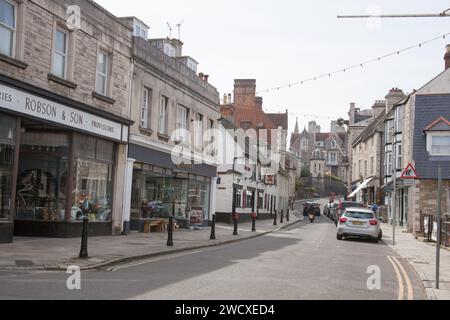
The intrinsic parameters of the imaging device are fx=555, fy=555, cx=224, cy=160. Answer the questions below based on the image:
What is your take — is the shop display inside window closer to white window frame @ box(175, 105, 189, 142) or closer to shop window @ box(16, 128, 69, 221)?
shop window @ box(16, 128, 69, 221)

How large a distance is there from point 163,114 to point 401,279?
1585 cm

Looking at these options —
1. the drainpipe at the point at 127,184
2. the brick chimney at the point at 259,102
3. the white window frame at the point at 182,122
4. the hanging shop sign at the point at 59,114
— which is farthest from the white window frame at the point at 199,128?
the brick chimney at the point at 259,102

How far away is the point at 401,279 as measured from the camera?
12.7 m

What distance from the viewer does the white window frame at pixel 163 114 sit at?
25.6 metres

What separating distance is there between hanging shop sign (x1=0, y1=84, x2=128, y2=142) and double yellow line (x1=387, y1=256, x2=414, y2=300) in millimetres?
10950

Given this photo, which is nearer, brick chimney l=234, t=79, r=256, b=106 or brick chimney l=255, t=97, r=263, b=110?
brick chimney l=234, t=79, r=256, b=106

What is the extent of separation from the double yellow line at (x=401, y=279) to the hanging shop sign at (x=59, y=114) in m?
10.9

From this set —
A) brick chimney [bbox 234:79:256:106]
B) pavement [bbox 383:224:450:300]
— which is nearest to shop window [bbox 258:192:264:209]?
brick chimney [bbox 234:79:256:106]

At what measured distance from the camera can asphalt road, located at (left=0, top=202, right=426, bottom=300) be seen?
9.11m

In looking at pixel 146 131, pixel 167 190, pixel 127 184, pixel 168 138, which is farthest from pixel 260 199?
pixel 127 184

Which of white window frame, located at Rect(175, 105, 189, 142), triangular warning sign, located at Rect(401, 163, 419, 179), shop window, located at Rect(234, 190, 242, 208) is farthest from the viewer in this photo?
shop window, located at Rect(234, 190, 242, 208)

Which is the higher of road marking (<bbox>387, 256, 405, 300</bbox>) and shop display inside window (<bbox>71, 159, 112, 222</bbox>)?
shop display inside window (<bbox>71, 159, 112, 222</bbox>)

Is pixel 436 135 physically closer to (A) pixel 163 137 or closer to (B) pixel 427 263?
(A) pixel 163 137
